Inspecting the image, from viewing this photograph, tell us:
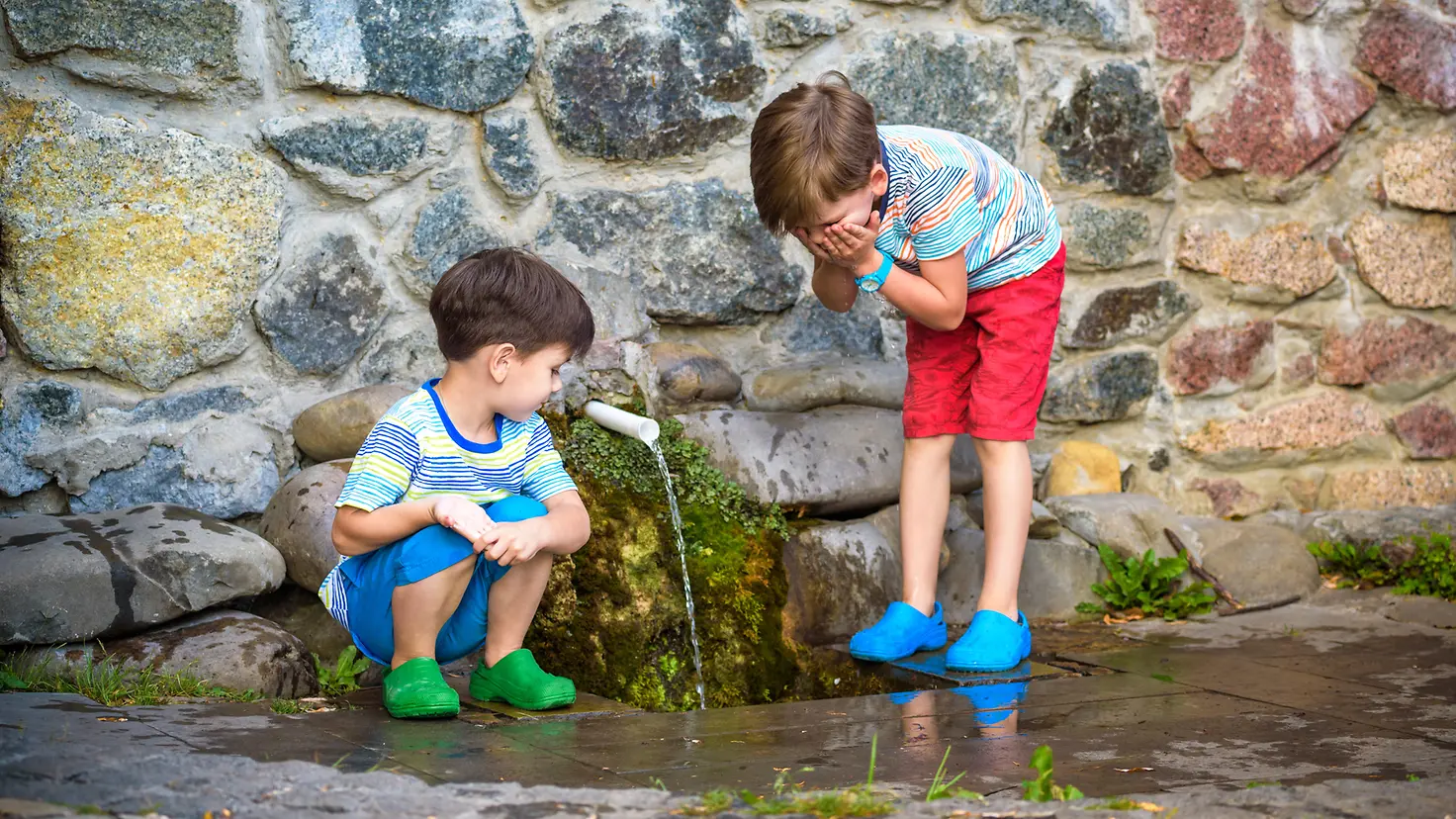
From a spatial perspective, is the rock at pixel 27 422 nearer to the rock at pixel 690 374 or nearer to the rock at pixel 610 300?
the rock at pixel 610 300

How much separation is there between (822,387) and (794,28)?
984mm

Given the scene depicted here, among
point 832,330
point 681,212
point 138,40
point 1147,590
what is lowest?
point 1147,590

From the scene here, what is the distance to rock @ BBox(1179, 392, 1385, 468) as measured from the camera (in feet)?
14.1

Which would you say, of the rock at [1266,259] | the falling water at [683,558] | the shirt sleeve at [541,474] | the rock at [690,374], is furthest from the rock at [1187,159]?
the shirt sleeve at [541,474]

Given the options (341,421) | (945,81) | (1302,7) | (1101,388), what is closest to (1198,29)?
(1302,7)

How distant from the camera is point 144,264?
312cm

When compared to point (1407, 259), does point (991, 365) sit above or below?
below

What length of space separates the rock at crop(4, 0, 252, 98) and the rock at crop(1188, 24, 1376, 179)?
279 centimetres

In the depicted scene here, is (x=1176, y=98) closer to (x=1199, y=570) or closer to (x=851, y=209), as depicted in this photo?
(x=1199, y=570)

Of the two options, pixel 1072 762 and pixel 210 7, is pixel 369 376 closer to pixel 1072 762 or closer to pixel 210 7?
pixel 210 7

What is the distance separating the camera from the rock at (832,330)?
3854mm

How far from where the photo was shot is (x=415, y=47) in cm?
336

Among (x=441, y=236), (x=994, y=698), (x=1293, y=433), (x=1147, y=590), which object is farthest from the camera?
(x=1293, y=433)

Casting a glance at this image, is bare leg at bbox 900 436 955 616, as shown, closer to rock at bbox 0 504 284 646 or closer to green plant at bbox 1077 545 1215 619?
green plant at bbox 1077 545 1215 619
